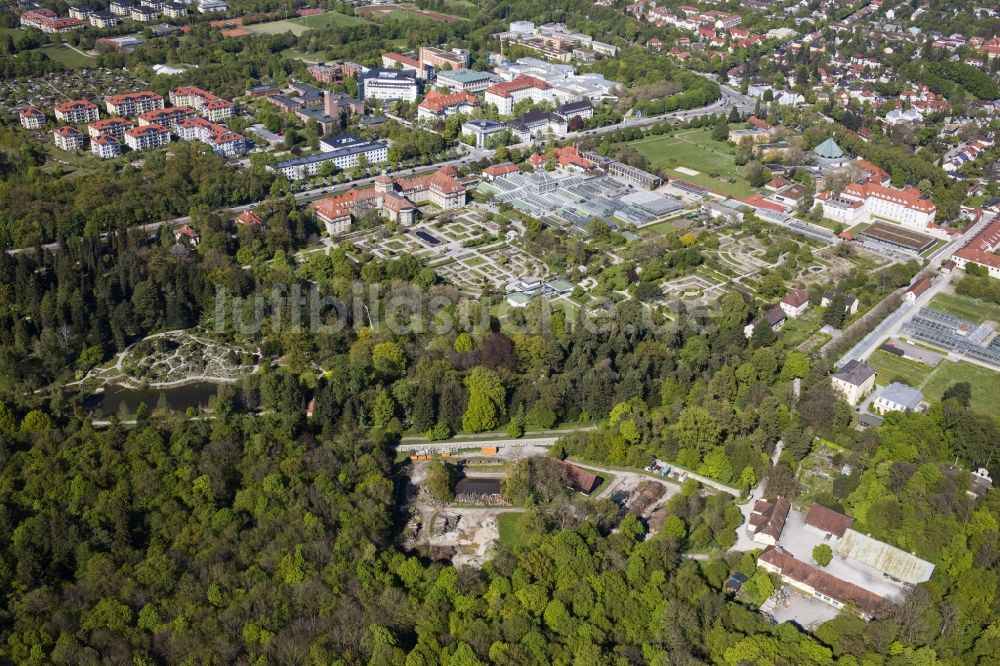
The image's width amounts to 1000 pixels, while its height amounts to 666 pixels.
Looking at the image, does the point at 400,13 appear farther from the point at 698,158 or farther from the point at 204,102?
the point at 698,158

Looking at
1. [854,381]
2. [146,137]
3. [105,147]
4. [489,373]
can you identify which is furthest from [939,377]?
[105,147]

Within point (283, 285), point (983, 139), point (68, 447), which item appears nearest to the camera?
point (68, 447)

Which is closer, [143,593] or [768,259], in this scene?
[143,593]

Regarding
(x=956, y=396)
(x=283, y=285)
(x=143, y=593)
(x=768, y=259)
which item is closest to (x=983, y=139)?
(x=768, y=259)

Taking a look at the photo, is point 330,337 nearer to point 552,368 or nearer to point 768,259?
point 552,368

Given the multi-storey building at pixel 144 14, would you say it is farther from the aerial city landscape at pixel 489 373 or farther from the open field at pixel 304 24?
the aerial city landscape at pixel 489 373

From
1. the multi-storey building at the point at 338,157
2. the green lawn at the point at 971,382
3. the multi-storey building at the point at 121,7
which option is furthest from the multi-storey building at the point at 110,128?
the green lawn at the point at 971,382

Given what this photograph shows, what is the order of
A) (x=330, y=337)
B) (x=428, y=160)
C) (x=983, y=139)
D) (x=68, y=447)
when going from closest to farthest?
1. (x=68, y=447)
2. (x=330, y=337)
3. (x=428, y=160)
4. (x=983, y=139)
